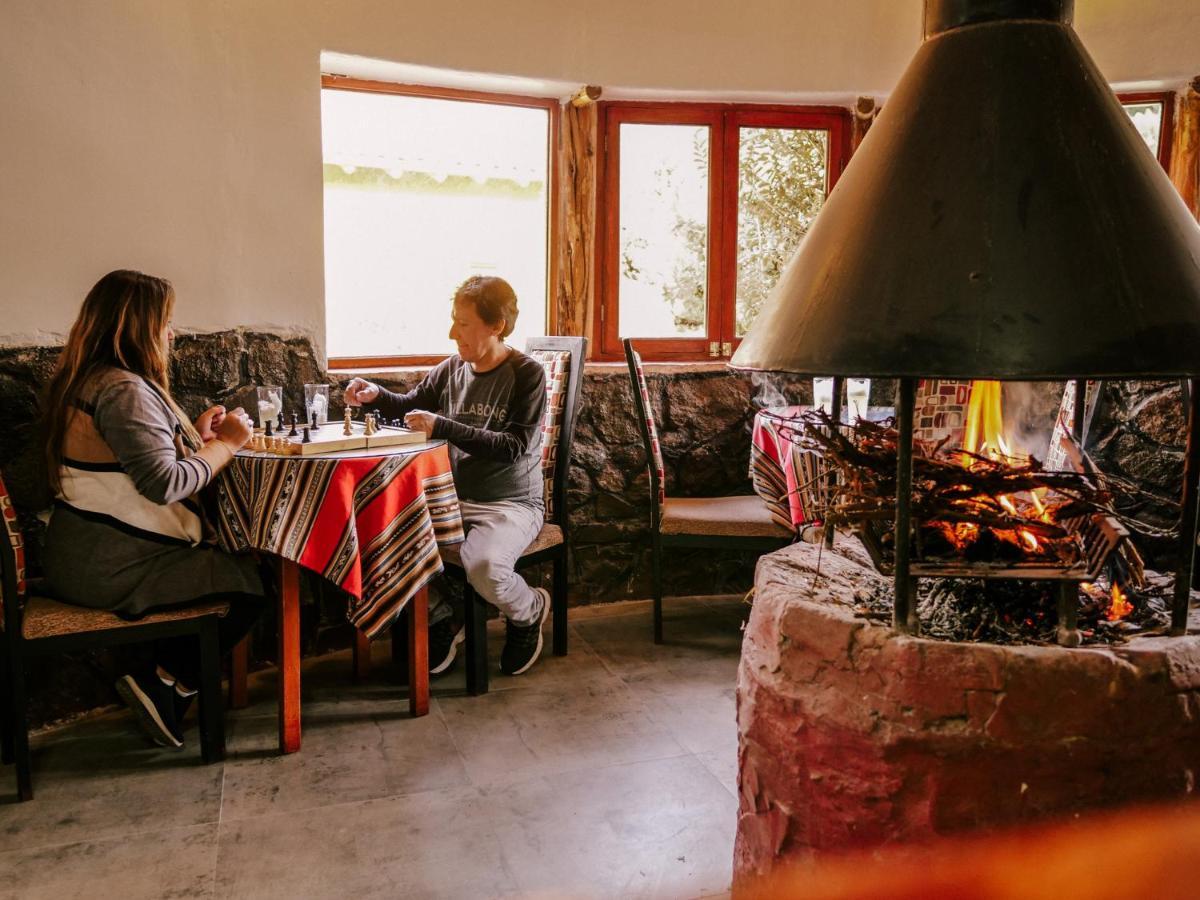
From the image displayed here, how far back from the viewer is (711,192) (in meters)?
4.10

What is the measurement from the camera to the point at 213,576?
8.38ft

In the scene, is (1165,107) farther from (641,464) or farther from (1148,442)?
(641,464)

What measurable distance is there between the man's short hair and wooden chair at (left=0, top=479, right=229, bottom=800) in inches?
48.8

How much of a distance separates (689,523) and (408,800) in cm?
151

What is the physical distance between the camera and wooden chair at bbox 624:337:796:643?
11.5ft

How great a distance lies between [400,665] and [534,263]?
1686mm

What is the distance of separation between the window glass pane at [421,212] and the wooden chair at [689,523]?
74 cm

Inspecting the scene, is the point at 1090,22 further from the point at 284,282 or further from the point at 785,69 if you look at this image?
the point at 284,282

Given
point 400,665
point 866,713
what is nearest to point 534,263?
point 400,665

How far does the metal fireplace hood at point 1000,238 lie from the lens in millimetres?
1494

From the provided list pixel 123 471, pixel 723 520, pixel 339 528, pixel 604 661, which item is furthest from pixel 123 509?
pixel 723 520

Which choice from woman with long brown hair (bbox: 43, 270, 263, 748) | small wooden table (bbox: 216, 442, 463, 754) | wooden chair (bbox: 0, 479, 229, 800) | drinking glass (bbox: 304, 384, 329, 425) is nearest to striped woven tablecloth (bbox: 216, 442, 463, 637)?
small wooden table (bbox: 216, 442, 463, 754)

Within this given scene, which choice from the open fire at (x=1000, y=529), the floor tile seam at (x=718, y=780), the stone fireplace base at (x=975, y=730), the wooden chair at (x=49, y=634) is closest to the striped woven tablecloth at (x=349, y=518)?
the wooden chair at (x=49, y=634)

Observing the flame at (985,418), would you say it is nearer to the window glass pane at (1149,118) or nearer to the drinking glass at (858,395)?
the drinking glass at (858,395)
